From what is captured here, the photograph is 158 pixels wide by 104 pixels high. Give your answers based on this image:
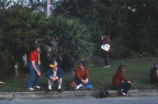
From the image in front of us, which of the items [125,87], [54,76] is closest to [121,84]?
[125,87]

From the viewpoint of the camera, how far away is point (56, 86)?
9.66 meters

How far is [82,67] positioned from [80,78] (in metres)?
0.39

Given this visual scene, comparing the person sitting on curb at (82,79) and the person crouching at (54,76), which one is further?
the person sitting on curb at (82,79)

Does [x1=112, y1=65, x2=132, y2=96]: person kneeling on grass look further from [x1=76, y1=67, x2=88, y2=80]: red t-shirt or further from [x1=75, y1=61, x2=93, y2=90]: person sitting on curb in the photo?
[x1=76, y1=67, x2=88, y2=80]: red t-shirt

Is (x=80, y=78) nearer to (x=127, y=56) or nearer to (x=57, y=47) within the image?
(x=57, y=47)

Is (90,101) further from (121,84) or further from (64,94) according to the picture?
(121,84)

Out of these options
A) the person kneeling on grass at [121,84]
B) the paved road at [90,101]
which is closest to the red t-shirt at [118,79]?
the person kneeling on grass at [121,84]

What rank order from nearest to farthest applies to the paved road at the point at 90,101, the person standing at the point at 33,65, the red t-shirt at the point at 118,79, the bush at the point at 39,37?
1. the paved road at the point at 90,101
2. the red t-shirt at the point at 118,79
3. the person standing at the point at 33,65
4. the bush at the point at 39,37

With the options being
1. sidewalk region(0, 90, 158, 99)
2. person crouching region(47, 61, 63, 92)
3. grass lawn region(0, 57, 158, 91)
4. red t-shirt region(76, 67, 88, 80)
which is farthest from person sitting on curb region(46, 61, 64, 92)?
red t-shirt region(76, 67, 88, 80)

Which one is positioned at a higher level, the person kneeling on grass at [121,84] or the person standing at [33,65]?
the person standing at [33,65]

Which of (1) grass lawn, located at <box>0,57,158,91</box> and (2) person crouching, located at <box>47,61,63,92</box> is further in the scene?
(1) grass lawn, located at <box>0,57,158,91</box>

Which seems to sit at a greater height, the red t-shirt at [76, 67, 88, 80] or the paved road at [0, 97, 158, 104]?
the red t-shirt at [76, 67, 88, 80]

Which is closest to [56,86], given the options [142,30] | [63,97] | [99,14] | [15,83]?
[63,97]

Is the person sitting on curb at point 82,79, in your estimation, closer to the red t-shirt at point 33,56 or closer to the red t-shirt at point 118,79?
the red t-shirt at point 118,79
